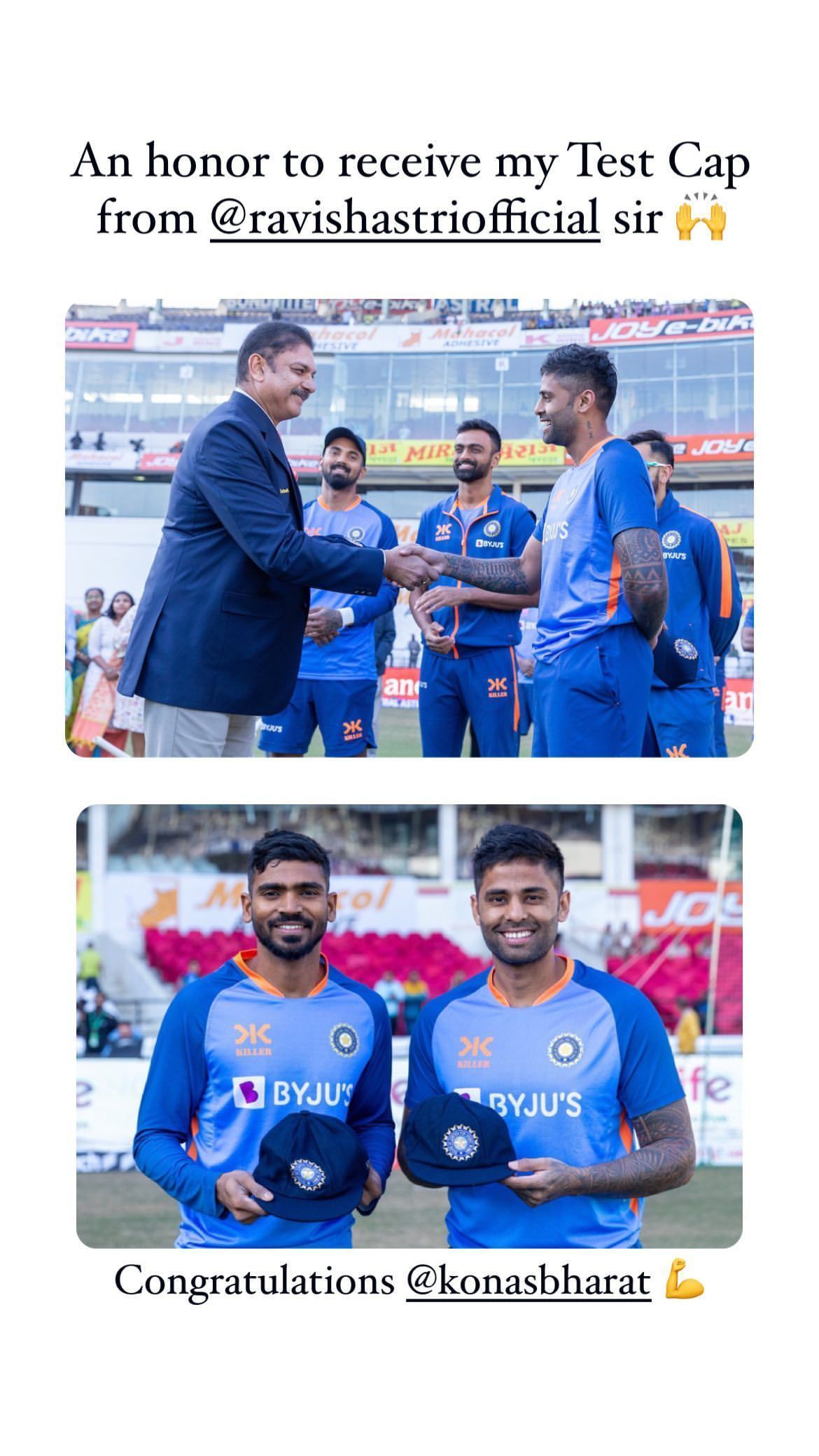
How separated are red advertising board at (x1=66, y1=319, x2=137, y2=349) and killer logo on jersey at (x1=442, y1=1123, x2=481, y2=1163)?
2.43 m

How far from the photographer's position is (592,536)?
3.76 metres

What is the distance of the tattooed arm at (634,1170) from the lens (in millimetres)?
3281

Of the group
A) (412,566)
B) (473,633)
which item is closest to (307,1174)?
(412,566)

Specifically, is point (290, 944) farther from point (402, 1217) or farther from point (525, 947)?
point (402, 1217)

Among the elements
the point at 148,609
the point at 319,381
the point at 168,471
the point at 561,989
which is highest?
the point at 319,381

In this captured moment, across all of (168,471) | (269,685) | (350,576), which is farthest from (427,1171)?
(168,471)

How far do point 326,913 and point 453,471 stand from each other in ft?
5.70

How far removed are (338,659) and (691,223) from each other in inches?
77.7

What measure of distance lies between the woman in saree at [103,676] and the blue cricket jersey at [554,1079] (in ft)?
4.71

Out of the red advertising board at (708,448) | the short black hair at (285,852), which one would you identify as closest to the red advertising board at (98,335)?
the short black hair at (285,852)

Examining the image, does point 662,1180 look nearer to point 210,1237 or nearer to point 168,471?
point 210,1237

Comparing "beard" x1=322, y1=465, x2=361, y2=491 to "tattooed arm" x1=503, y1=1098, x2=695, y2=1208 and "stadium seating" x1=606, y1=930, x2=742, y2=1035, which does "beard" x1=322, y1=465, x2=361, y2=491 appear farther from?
"tattooed arm" x1=503, y1=1098, x2=695, y2=1208

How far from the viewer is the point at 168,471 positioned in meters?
4.22

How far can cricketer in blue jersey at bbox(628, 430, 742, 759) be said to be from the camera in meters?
4.19
